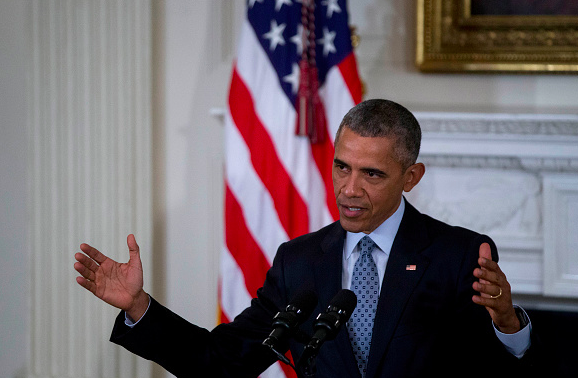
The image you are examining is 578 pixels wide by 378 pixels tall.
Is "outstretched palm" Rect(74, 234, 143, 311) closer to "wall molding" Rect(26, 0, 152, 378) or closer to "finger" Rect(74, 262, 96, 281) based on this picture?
"finger" Rect(74, 262, 96, 281)

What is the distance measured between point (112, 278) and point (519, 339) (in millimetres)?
1110

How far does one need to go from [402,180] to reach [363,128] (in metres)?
0.20

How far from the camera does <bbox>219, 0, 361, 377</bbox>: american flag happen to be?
3223mm

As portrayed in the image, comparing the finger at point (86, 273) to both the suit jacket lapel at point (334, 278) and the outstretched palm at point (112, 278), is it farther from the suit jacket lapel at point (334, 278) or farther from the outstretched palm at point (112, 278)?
the suit jacket lapel at point (334, 278)

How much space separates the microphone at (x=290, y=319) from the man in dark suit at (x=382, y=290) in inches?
15.9

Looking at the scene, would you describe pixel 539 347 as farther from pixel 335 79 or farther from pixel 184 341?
pixel 335 79

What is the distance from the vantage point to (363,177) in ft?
6.22

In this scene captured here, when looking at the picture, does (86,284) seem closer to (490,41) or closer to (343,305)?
(343,305)

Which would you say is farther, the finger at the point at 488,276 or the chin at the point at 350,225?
the chin at the point at 350,225

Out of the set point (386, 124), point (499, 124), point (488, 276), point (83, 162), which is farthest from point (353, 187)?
point (83, 162)

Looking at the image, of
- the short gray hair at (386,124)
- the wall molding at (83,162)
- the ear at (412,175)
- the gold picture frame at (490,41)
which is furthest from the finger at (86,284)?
the gold picture frame at (490,41)

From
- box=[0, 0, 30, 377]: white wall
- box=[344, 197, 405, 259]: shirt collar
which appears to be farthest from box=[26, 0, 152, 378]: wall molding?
box=[344, 197, 405, 259]: shirt collar

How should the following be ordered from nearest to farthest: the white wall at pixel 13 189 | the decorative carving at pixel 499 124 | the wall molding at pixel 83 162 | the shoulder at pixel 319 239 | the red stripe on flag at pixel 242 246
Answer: the shoulder at pixel 319 239 < the decorative carving at pixel 499 124 < the red stripe on flag at pixel 242 246 < the wall molding at pixel 83 162 < the white wall at pixel 13 189

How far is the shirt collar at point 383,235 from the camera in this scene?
78.4 inches
